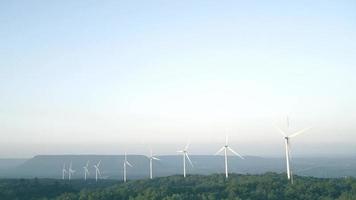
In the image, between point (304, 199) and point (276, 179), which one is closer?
point (304, 199)

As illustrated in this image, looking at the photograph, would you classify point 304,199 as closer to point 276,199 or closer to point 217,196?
point 276,199

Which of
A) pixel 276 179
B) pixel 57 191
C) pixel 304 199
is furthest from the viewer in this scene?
pixel 57 191

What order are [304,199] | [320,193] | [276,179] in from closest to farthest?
[304,199] → [320,193] → [276,179]

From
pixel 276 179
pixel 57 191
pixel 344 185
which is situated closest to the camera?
pixel 344 185

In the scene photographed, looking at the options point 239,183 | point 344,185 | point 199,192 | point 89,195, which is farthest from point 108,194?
point 344,185

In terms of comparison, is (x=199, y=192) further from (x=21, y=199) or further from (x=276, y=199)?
(x=21, y=199)

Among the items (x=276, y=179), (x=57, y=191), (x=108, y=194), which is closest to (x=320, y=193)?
(x=276, y=179)

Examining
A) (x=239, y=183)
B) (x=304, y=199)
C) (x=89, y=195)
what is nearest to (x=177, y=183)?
(x=239, y=183)

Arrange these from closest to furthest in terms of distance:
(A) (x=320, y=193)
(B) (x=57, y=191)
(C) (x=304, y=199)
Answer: (C) (x=304, y=199) < (A) (x=320, y=193) < (B) (x=57, y=191)

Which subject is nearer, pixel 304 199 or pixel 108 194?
pixel 304 199
